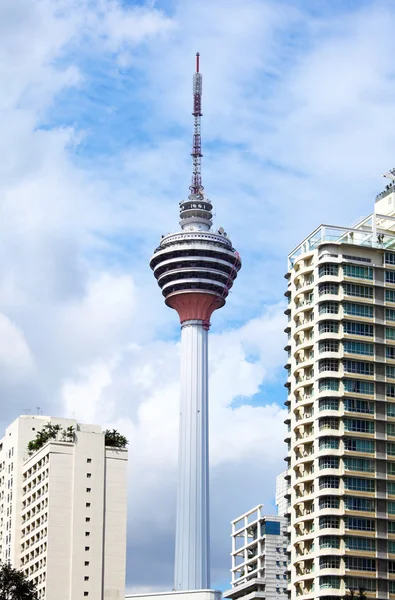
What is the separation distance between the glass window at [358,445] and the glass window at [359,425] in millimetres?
1148

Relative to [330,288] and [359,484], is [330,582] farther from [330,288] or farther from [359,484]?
[330,288]

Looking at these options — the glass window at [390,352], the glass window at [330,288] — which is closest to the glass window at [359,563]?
the glass window at [390,352]

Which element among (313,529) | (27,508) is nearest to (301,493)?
(313,529)

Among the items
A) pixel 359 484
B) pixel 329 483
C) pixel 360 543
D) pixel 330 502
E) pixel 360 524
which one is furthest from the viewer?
pixel 359 484

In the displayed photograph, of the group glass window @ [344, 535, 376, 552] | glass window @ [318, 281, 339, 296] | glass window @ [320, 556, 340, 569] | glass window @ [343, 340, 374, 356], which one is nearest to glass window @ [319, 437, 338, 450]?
glass window @ [344, 535, 376, 552]

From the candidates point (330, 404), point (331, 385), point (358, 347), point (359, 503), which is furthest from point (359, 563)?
point (358, 347)

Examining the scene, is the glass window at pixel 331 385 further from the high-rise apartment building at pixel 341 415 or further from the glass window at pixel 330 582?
the glass window at pixel 330 582

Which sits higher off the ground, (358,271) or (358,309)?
(358,271)

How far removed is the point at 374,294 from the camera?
502ft

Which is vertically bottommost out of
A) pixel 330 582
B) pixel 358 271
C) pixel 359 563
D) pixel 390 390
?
pixel 330 582

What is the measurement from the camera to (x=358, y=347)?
490 feet

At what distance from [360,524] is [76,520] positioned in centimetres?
5327

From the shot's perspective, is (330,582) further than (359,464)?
No

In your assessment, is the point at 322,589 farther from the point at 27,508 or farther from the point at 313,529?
the point at 27,508
